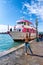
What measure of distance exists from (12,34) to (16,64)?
960 inches

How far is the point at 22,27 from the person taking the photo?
103 feet

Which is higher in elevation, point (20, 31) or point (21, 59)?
point (20, 31)

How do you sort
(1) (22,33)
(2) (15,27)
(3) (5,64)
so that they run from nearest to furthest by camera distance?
(3) (5,64) → (1) (22,33) → (2) (15,27)

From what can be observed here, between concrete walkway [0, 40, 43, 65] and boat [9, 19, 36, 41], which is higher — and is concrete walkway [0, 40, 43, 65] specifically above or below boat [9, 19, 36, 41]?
below

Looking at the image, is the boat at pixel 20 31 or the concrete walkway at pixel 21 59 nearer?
the concrete walkway at pixel 21 59

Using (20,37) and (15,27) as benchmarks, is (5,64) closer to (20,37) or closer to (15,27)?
(20,37)

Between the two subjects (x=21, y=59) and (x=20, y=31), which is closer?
(x=21, y=59)

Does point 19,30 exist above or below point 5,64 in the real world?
above

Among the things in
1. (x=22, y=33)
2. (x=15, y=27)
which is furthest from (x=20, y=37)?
(x=15, y=27)

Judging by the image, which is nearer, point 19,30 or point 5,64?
point 5,64

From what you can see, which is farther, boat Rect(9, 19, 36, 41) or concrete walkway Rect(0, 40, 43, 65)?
boat Rect(9, 19, 36, 41)

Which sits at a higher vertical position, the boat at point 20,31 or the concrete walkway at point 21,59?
the boat at point 20,31

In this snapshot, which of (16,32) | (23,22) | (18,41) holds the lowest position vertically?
(18,41)

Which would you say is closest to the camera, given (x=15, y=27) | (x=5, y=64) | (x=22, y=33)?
(x=5, y=64)
